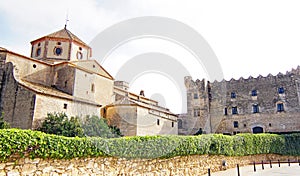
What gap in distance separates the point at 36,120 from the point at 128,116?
906 centimetres

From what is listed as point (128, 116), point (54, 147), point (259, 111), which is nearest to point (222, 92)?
point (259, 111)

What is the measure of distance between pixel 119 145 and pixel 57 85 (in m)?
19.0

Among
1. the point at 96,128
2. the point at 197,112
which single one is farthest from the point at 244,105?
the point at 96,128

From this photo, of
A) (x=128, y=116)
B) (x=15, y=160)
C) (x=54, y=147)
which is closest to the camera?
(x=15, y=160)

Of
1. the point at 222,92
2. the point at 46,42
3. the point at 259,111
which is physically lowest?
the point at 259,111

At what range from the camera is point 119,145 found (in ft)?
32.1

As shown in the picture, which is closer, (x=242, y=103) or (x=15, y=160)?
(x=15, y=160)

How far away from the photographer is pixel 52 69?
1046 inches

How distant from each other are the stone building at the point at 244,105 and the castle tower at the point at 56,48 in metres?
19.8

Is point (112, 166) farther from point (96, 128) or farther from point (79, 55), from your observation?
point (79, 55)

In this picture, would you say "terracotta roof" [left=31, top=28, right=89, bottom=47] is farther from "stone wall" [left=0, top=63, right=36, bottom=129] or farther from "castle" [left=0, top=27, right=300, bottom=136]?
"stone wall" [left=0, top=63, right=36, bottom=129]

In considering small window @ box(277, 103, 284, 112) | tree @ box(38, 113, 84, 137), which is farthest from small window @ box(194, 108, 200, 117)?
tree @ box(38, 113, 84, 137)

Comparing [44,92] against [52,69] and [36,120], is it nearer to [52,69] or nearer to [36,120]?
[36,120]

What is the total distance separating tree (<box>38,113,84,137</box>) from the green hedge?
11.3 metres
